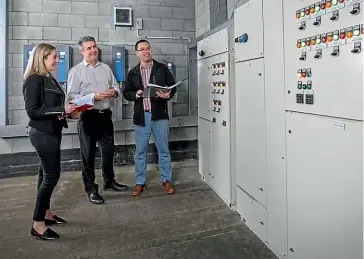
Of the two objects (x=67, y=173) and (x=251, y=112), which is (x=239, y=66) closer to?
(x=251, y=112)

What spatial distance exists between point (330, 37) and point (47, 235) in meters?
2.15

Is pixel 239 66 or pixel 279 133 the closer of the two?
pixel 279 133

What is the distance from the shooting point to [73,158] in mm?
4168

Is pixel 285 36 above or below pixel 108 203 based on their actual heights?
above

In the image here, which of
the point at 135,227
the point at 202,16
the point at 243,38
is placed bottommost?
the point at 135,227

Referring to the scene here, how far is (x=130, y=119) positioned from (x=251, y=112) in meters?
2.34

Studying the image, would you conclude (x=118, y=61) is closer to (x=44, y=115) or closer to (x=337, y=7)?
(x=44, y=115)

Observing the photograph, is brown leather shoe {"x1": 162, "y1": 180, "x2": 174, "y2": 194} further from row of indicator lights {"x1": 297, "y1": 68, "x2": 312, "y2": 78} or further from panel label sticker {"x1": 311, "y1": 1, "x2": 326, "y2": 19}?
panel label sticker {"x1": 311, "y1": 1, "x2": 326, "y2": 19}

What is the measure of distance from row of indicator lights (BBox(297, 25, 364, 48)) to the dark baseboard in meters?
3.08

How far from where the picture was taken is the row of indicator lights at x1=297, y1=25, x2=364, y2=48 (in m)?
1.24

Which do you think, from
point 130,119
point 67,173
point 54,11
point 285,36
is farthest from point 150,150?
point 285,36

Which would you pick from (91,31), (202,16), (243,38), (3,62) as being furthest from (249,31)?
(3,62)

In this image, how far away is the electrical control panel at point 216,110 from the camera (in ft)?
8.82

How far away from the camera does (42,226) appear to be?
2.22m
